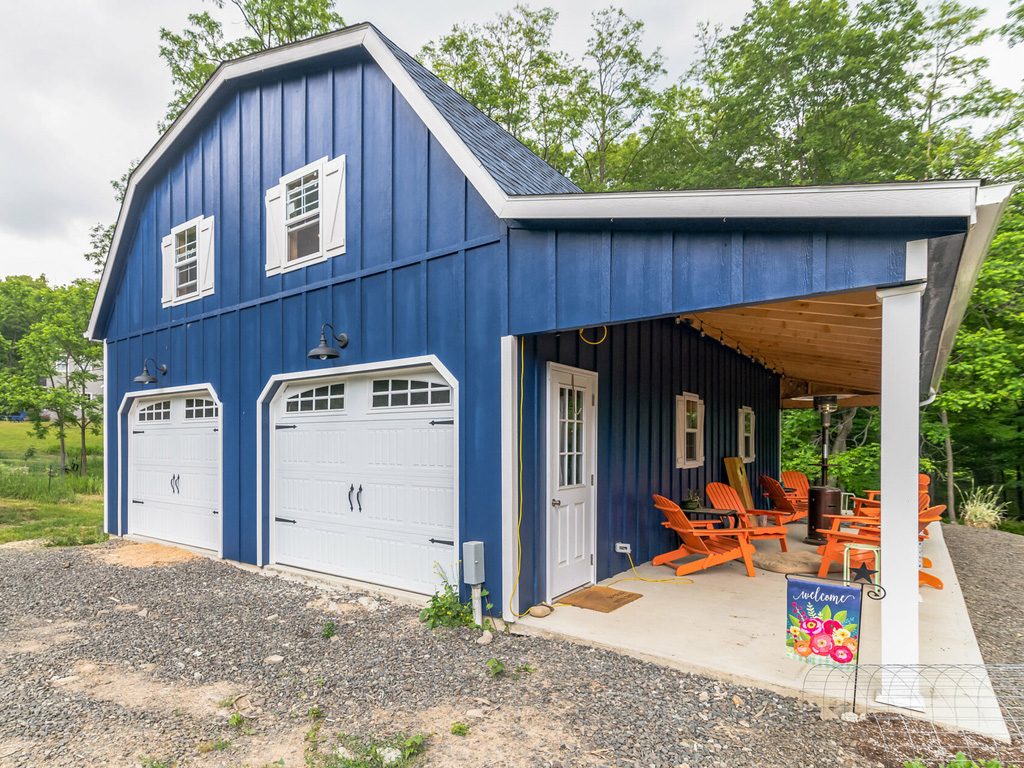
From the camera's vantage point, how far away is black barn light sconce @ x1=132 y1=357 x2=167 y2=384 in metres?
8.30

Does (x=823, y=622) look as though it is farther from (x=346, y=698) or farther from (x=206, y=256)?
(x=206, y=256)

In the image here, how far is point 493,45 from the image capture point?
57.6 ft

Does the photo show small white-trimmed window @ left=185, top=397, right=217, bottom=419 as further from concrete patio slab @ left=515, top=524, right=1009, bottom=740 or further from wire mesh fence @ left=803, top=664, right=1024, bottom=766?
wire mesh fence @ left=803, top=664, right=1024, bottom=766

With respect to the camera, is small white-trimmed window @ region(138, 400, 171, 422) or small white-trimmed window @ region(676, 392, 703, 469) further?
small white-trimmed window @ region(138, 400, 171, 422)

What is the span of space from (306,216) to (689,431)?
5.42m

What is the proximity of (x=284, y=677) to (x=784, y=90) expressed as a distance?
56.2 feet

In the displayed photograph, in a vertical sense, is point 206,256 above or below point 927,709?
above

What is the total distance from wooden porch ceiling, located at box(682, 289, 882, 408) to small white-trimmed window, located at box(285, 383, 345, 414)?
3776 mm

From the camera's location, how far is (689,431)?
25.3 ft

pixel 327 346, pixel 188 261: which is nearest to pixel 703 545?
pixel 327 346

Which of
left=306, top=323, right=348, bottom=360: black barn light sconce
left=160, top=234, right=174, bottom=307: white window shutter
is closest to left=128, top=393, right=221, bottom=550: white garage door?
left=160, top=234, right=174, bottom=307: white window shutter

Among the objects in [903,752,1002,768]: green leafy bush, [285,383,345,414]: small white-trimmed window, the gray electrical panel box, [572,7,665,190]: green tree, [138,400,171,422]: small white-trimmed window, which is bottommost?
[903,752,1002,768]: green leafy bush

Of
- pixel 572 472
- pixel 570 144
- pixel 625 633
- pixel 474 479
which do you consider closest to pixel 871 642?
pixel 625 633

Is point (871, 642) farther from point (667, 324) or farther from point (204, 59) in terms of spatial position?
point (204, 59)
